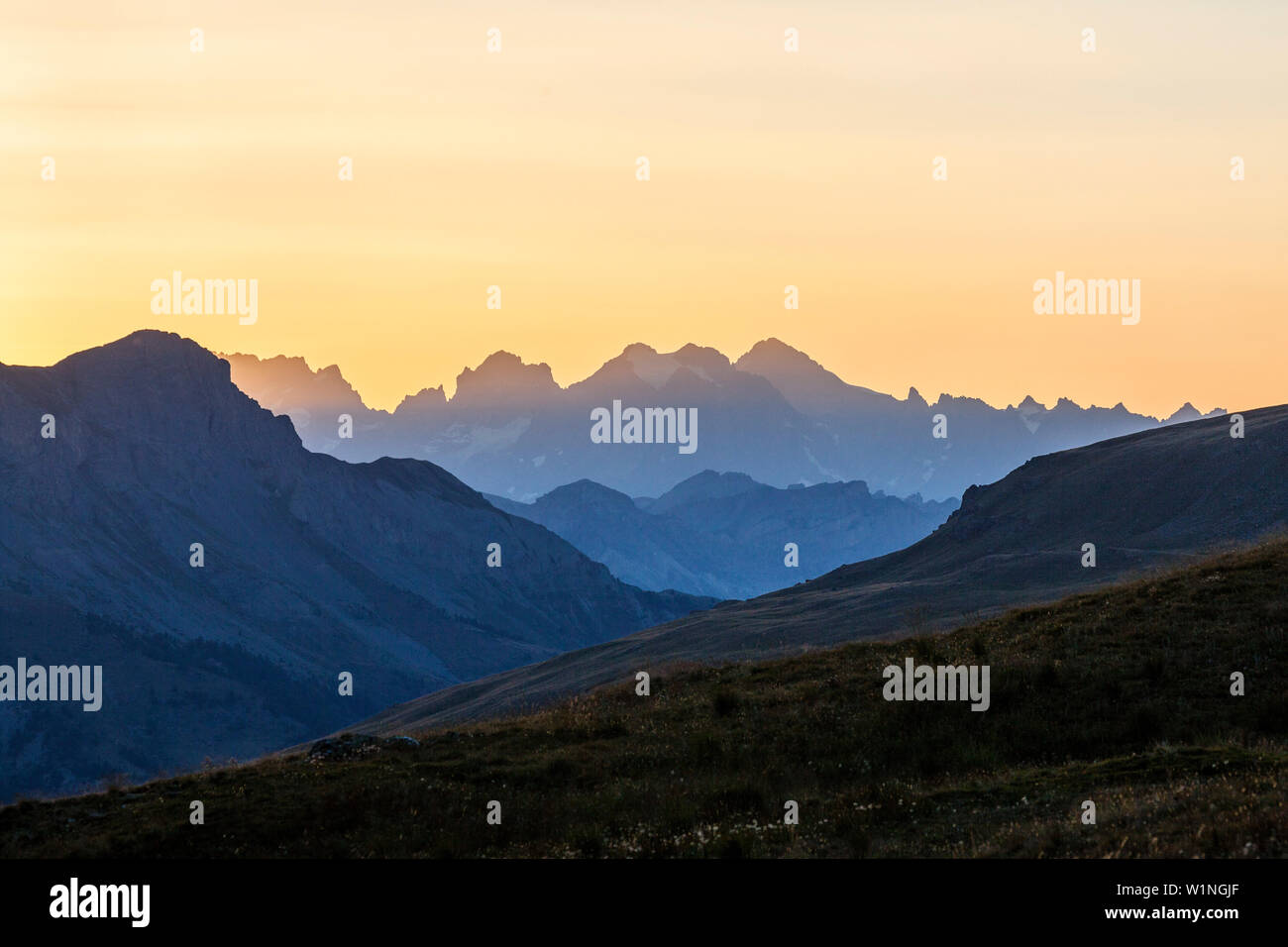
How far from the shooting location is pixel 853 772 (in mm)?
23531

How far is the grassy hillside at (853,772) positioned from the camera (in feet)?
56.3

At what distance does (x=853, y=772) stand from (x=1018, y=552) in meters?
93.8

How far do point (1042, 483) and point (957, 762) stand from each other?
122602 mm

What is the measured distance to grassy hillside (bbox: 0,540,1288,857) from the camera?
56.3ft

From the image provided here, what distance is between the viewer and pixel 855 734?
2542 cm

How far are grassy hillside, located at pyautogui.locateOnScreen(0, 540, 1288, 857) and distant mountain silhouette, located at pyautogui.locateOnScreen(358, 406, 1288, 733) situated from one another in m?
41.2
